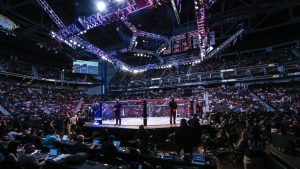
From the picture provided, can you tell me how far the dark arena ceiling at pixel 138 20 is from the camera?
72.7 ft

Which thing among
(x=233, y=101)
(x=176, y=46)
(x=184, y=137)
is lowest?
(x=184, y=137)

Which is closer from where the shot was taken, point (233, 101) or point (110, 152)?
point (110, 152)

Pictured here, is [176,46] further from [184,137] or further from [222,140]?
[184,137]

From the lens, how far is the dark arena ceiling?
2217cm

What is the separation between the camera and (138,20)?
80.7 ft

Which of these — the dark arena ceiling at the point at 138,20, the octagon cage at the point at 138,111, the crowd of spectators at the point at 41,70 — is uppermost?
the dark arena ceiling at the point at 138,20

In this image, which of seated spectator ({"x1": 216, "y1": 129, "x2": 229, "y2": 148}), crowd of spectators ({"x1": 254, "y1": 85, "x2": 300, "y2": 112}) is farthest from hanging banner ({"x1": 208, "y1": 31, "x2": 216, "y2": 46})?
seated spectator ({"x1": 216, "y1": 129, "x2": 229, "y2": 148})

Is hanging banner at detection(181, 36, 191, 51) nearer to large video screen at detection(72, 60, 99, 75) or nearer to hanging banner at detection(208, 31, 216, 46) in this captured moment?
hanging banner at detection(208, 31, 216, 46)

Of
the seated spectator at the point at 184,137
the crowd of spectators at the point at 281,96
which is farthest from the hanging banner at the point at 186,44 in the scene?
the seated spectator at the point at 184,137

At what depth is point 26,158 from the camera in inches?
201

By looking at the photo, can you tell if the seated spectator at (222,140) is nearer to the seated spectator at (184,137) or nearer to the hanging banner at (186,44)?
the seated spectator at (184,137)

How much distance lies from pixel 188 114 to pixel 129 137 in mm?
5150

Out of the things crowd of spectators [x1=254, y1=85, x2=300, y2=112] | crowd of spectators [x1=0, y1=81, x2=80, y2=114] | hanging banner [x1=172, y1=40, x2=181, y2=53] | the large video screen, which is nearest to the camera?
crowd of spectators [x1=254, y1=85, x2=300, y2=112]

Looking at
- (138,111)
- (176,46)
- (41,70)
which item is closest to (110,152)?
(138,111)
